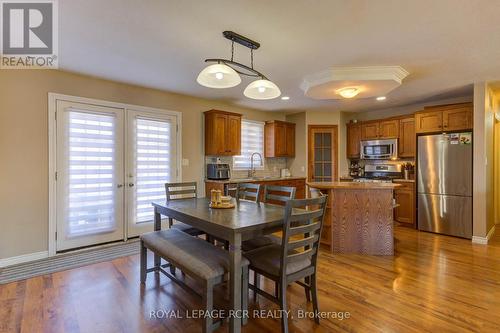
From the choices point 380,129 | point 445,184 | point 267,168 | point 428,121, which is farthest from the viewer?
point 267,168

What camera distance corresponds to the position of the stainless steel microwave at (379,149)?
5.39 m

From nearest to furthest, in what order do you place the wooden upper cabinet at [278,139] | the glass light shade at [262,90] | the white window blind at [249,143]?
the glass light shade at [262,90] < the white window blind at [249,143] < the wooden upper cabinet at [278,139]

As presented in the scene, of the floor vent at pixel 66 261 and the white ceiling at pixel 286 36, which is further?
the floor vent at pixel 66 261

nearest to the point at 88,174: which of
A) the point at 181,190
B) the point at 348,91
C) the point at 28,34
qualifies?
the point at 181,190

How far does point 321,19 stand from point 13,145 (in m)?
3.77

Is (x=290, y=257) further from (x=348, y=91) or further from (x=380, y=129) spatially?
(x=380, y=129)

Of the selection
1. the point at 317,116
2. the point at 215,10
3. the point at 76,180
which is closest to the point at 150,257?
the point at 76,180

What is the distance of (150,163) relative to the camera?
4277mm

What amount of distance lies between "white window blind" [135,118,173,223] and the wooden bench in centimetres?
170

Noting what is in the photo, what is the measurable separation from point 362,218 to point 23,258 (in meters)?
4.44

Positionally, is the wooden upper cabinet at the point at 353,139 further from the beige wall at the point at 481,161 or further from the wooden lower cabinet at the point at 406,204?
the beige wall at the point at 481,161

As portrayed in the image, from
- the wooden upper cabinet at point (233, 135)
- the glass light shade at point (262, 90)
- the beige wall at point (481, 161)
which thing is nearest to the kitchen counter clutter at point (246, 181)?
the wooden upper cabinet at point (233, 135)

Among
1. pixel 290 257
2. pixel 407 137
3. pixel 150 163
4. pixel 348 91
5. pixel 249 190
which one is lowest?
pixel 290 257

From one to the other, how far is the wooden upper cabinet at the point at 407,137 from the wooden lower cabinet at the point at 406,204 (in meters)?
0.69
